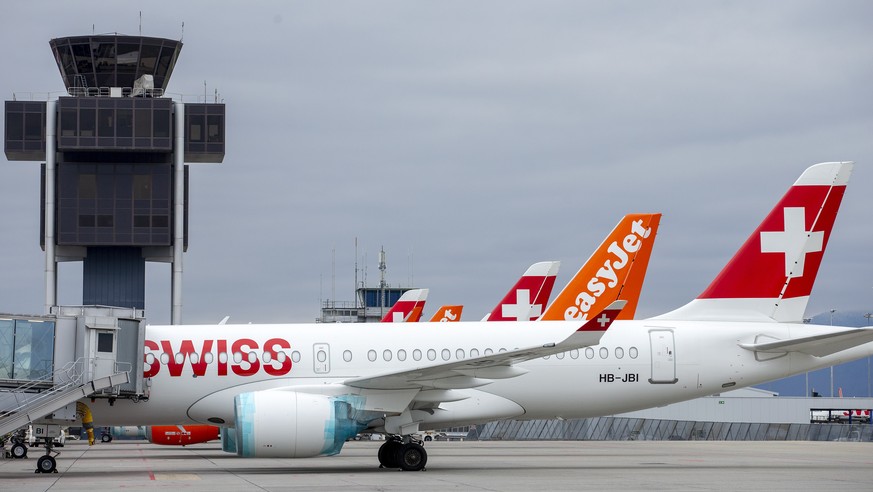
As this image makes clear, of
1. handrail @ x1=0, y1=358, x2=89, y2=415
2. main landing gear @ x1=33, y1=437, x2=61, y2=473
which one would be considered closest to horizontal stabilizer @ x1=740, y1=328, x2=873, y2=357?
handrail @ x1=0, y1=358, x2=89, y2=415

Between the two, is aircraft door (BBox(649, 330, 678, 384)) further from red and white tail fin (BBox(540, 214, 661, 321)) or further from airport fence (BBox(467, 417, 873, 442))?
airport fence (BBox(467, 417, 873, 442))

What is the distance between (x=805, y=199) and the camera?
87.5ft

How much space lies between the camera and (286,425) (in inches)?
869

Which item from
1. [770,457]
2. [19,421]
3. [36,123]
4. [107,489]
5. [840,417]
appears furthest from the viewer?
[840,417]

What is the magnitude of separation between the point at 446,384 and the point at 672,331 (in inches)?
224

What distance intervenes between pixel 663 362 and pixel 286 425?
27.9 ft

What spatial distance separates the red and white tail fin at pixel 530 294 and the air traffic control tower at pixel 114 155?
18.8 metres

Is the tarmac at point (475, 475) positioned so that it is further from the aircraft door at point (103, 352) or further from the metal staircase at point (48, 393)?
the aircraft door at point (103, 352)

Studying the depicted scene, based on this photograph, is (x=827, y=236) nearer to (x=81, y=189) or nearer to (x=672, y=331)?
(x=672, y=331)

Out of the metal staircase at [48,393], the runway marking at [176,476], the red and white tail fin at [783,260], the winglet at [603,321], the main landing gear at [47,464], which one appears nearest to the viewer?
the winglet at [603,321]

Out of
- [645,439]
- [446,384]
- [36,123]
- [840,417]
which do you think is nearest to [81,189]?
[36,123]

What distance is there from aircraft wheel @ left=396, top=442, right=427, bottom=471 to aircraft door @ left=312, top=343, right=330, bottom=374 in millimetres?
2439

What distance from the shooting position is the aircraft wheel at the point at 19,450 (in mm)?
34737

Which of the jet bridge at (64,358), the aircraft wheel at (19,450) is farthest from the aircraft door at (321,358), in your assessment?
the aircraft wheel at (19,450)
